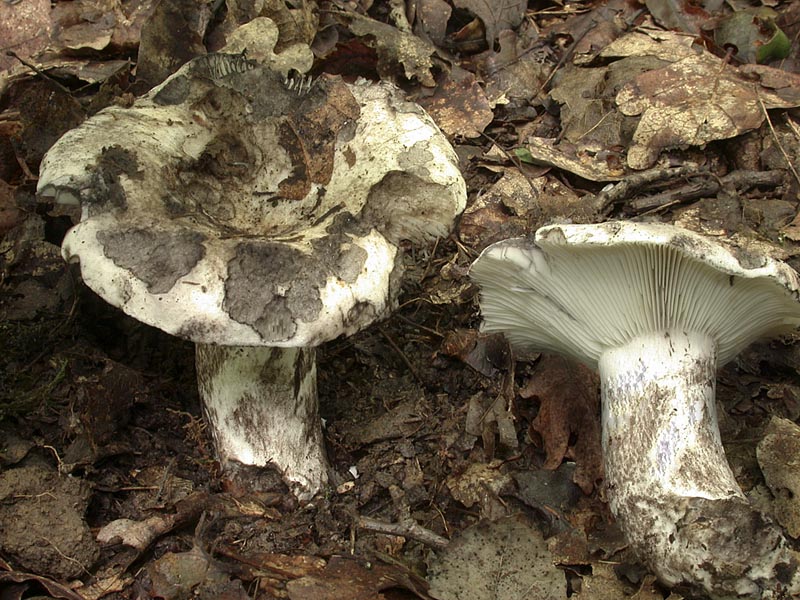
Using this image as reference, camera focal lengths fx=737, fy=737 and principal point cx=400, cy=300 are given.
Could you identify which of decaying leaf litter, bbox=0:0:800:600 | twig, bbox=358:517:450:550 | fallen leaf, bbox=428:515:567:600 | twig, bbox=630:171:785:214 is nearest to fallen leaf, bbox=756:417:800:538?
decaying leaf litter, bbox=0:0:800:600

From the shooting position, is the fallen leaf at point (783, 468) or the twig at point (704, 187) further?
the twig at point (704, 187)

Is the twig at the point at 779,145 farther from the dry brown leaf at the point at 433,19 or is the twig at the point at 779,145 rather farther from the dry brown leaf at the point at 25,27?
the dry brown leaf at the point at 25,27

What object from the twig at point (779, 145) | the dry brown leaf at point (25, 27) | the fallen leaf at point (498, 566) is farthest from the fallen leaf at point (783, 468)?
the dry brown leaf at point (25, 27)

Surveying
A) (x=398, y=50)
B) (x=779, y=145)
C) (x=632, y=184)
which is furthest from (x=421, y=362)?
(x=779, y=145)

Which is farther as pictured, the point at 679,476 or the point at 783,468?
the point at 783,468

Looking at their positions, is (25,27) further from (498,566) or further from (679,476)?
(679,476)

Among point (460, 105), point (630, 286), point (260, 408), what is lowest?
point (260, 408)

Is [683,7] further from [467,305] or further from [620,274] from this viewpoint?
[620,274]

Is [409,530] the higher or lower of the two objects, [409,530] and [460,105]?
the lower
